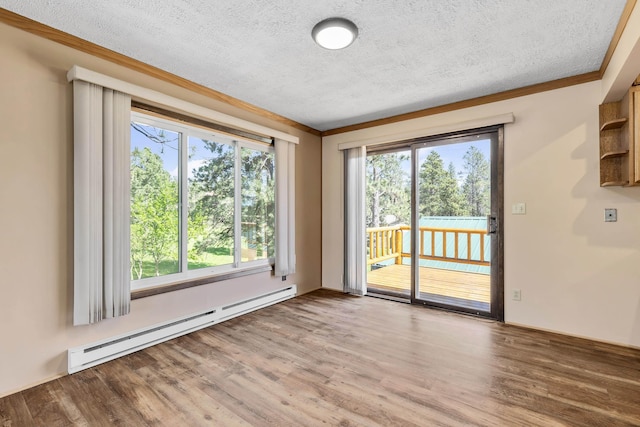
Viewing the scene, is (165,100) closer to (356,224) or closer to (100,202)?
(100,202)

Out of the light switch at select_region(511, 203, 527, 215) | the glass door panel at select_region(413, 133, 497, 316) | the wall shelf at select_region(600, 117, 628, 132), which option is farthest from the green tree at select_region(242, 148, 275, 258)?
the wall shelf at select_region(600, 117, 628, 132)

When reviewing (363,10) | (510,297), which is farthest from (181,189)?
(510,297)

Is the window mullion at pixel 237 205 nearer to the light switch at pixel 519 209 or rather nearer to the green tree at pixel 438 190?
the green tree at pixel 438 190

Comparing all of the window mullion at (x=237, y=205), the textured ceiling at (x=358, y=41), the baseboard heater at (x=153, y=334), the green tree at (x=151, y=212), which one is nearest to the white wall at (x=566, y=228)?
the textured ceiling at (x=358, y=41)

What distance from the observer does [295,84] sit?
114 inches

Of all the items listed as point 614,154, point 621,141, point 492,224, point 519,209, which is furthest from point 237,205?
point 621,141

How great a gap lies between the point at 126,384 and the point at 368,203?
3383 millimetres

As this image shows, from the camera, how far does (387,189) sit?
415 centimetres

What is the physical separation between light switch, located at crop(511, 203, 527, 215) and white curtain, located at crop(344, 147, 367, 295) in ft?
5.89

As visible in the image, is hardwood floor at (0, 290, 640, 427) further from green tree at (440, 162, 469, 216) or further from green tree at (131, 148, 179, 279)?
green tree at (440, 162, 469, 216)

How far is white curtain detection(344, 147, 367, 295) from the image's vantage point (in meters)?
4.16

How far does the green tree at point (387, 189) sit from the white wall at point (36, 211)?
3.19 metres

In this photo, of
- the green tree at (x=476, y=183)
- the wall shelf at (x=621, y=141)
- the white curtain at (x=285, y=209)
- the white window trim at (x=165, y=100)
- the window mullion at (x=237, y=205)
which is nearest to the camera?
the white window trim at (x=165, y=100)

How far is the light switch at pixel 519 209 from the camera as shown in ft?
9.86
